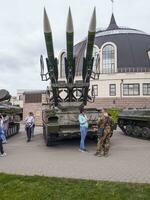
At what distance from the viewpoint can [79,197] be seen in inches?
231

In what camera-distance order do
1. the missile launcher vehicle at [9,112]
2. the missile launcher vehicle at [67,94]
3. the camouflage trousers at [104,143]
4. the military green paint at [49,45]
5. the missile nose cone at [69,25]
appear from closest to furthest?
the camouflage trousers at [104,143], the missile launcher vehicle at [67,94], the missile nose cone at [69,25], the military green paint at [49,45], the missile launcher vehicle at [9,112]

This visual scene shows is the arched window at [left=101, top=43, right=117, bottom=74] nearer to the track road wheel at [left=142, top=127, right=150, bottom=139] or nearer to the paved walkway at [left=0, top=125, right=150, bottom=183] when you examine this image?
the track road wheel at [left=142, top=127, right=150, bottom=139]

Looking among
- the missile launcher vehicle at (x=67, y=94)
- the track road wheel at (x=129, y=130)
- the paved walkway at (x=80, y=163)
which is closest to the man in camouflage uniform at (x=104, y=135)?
the paved walkway at (x=80, y=163)

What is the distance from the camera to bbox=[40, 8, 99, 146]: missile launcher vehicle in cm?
1259

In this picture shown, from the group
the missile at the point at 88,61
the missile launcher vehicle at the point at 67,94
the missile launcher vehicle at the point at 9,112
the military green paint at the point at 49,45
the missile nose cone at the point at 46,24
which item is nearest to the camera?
the missile launcher vehicle at the point at 67,94

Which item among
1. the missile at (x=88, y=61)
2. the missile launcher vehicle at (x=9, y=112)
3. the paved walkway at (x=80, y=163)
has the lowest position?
the paved walkway at (x=80, y=163)

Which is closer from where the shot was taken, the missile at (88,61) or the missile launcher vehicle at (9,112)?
the missile at (88,61)

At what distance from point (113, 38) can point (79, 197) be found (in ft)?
137

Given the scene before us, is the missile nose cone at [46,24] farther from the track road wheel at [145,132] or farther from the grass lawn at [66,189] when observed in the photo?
the grass lawn at [66,189]

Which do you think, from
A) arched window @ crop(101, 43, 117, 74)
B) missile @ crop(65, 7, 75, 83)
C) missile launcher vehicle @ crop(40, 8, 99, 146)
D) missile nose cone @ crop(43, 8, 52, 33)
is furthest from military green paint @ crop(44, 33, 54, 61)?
arched window @ crop(101, 43, 117, 74)

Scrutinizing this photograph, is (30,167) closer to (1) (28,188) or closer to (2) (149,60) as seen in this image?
(1) (28,188)

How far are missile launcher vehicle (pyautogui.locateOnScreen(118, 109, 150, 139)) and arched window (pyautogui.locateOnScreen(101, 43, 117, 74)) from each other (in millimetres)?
26172

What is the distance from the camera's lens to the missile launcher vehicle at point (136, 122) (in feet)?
49.8

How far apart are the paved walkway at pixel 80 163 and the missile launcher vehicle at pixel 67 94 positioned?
0.74 m
